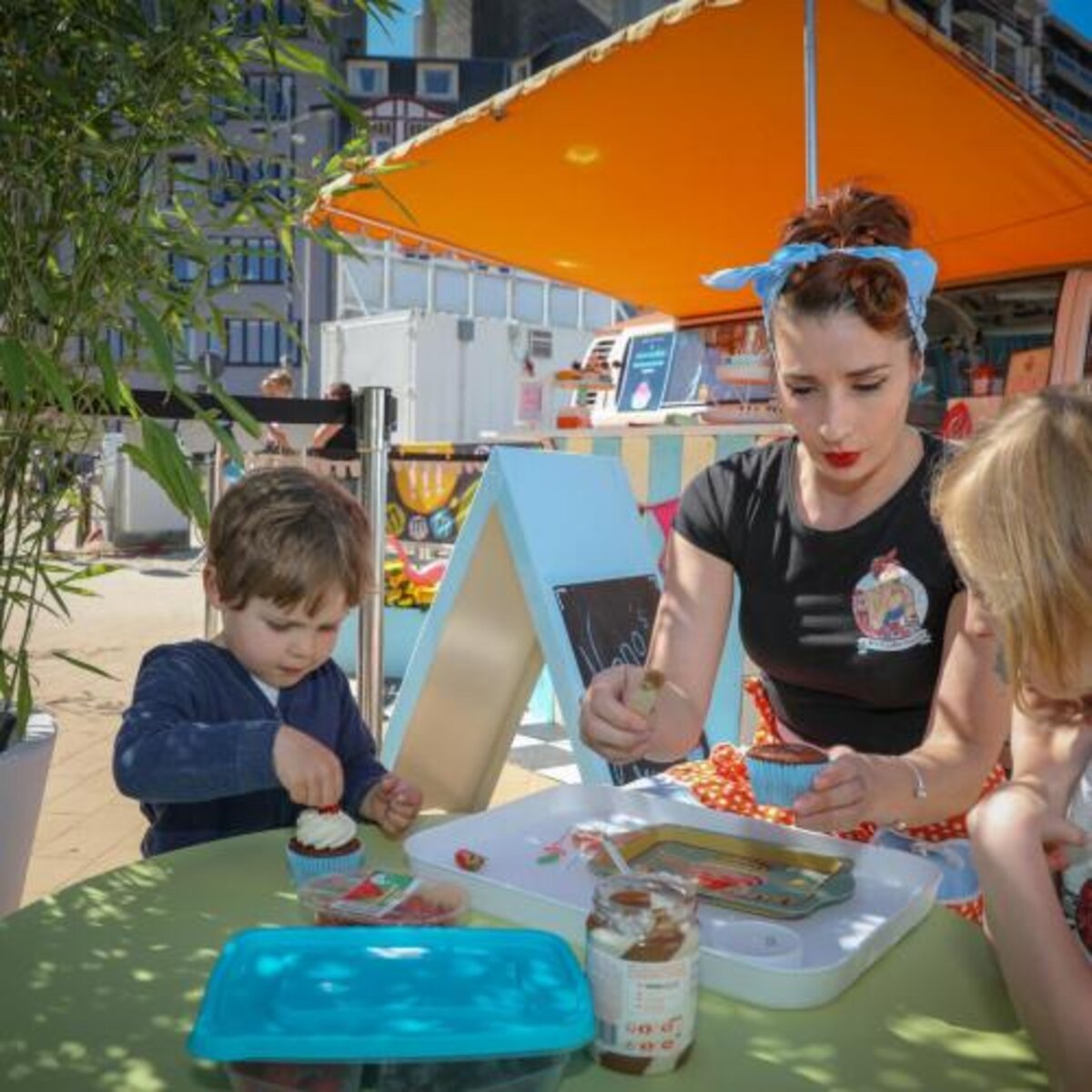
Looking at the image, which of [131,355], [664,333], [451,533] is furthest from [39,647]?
[131,355]

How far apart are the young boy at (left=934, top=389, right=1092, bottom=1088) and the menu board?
5.68 meters

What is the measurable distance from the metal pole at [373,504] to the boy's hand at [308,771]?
3.73ft

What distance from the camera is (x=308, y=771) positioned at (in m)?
1.42

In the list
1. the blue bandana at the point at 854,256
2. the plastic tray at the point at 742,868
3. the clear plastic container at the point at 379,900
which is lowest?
the plastic tray at the point at 742,868

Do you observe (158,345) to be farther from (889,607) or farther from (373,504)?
(373,504)

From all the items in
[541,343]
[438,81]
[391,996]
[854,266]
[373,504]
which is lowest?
[391,996]

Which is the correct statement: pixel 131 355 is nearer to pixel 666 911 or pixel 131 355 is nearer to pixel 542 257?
pixel 666 911

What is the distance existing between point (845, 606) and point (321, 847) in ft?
3.18

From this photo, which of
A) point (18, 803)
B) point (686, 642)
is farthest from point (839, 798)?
point (18, 803)

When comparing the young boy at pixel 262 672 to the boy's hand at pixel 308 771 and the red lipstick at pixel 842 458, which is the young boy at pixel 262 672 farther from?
the red lipstick at pixel 842 458

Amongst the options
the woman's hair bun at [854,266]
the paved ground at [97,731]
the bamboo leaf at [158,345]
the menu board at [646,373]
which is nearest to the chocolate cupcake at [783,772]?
the woman's hair bun at [854,266]

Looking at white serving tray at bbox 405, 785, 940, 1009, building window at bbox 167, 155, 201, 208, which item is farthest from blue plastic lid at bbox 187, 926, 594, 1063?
building window at bbox 167, 155, 201, 208

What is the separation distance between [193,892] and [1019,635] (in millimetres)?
964

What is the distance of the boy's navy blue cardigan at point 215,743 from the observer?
1481 mm
